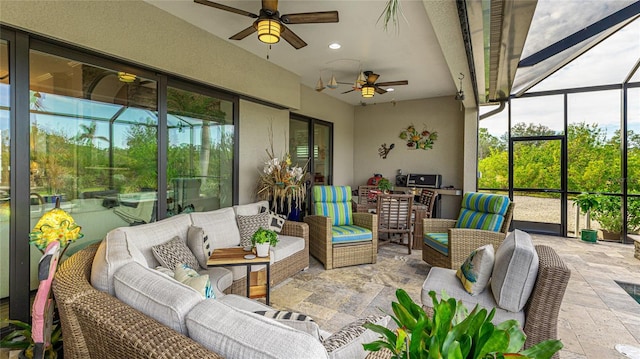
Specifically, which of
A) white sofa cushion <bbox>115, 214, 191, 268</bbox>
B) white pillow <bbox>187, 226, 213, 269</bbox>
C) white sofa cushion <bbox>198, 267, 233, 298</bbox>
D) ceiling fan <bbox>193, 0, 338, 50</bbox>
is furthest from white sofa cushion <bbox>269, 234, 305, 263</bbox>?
ceiling fan <bbox>193, 0, 338, 50</bbox>

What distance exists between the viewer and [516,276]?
1.81m

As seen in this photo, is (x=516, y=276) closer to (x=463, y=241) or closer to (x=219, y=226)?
(x=463, y=241)

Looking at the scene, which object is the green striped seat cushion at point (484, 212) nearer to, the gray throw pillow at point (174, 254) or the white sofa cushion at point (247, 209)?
the white sofa cushion at point (247, 209)

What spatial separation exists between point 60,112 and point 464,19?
3.52 m

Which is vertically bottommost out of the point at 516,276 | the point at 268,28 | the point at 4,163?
the point at 516,276

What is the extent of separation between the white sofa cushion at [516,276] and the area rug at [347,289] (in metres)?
0.93

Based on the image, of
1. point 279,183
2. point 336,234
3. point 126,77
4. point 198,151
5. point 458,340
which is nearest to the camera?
point 458,340

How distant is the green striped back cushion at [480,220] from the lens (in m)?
3.40

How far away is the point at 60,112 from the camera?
2449 millimetres

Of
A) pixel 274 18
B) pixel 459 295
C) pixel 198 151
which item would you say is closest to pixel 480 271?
pixel 459 295

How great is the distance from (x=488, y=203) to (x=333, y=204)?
2.02 meters

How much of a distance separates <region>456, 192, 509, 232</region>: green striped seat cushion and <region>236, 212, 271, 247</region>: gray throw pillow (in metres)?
2.53

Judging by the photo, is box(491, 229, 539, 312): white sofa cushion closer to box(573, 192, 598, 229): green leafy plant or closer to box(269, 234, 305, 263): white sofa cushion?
box(269, 234, 305, 263): white sofa cushion

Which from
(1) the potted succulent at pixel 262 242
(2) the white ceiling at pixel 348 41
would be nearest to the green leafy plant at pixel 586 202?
(2) the white ceiling at pixel 348 41
